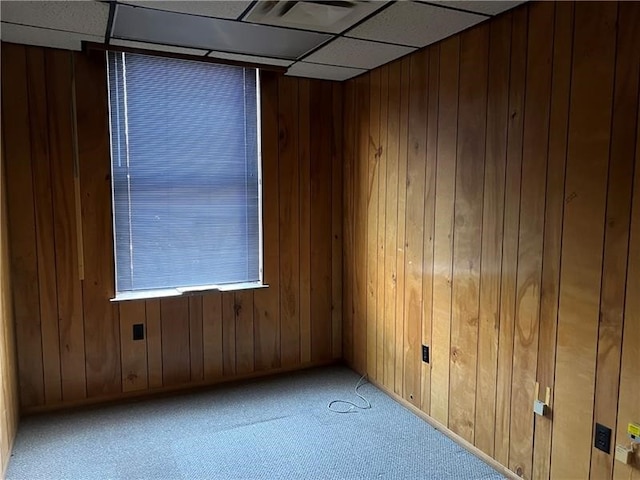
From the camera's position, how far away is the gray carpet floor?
2379 millimetres

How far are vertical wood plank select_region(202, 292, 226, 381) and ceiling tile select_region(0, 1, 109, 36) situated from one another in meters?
1.82

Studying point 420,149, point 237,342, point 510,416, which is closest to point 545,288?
point 510,416

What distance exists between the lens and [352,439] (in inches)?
106

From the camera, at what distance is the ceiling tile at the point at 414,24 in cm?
220

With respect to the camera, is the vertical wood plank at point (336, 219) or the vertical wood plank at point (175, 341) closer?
the vertical wood plank at point (175, 341)

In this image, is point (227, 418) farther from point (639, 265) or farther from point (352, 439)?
point (639, 265)

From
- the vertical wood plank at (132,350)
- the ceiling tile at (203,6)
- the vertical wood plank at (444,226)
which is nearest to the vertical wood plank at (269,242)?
the vertical wood plank at (132,350)

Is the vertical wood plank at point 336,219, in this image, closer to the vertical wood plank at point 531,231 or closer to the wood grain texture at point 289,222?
the wood grain texture at point 289,222

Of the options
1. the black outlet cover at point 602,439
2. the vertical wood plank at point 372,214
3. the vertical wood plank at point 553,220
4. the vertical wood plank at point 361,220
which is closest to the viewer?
the black outlet cover at point 602,439

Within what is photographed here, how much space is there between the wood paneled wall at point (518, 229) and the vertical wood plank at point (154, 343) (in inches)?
61.7

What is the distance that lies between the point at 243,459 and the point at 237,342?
43.2 inches

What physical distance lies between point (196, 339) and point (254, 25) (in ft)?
6.89

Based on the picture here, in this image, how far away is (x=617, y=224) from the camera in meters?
1.83

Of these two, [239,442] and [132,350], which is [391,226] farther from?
[132,350]
